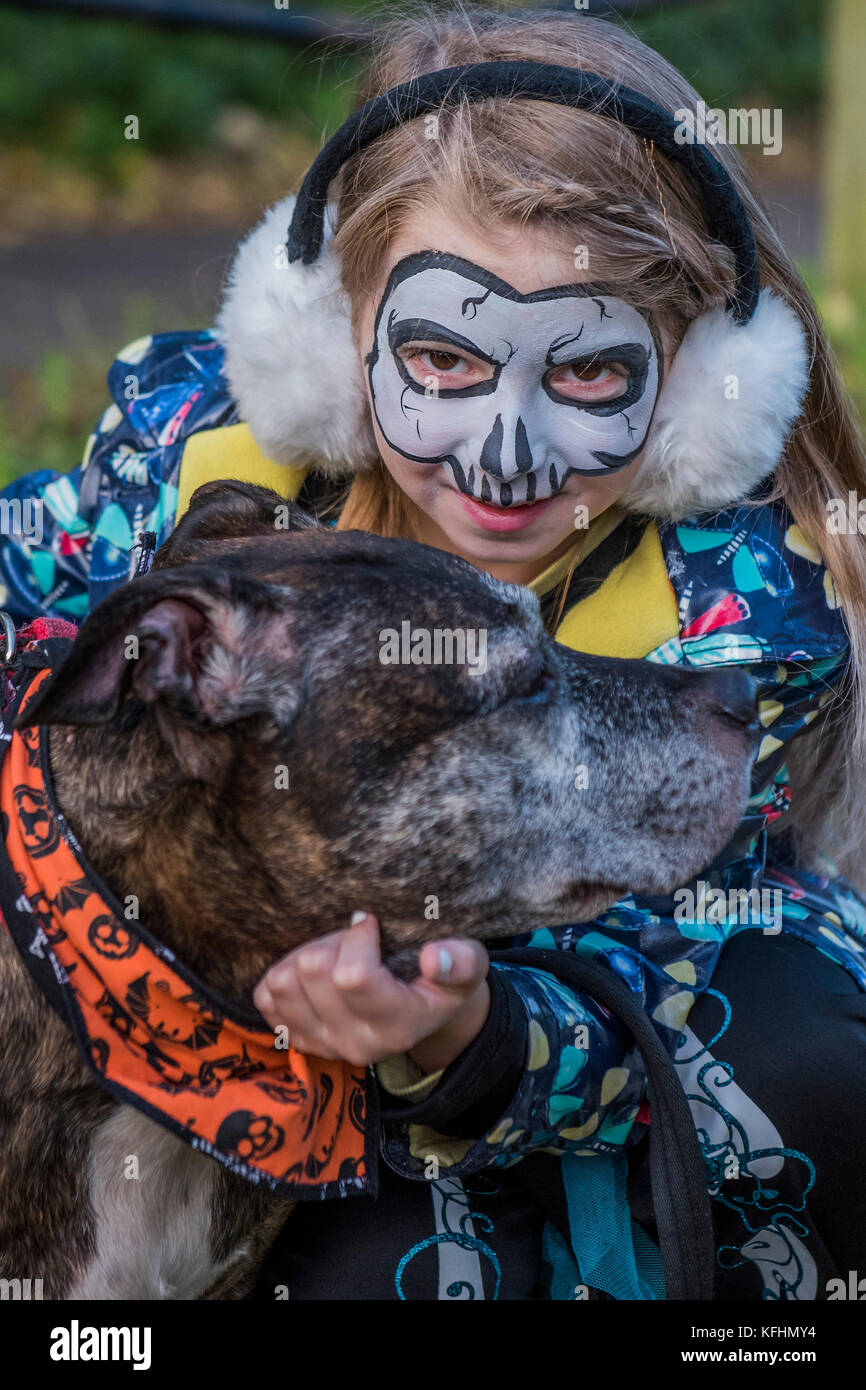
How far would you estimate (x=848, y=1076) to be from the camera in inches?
109

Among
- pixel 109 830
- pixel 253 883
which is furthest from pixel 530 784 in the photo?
pixel 109 830

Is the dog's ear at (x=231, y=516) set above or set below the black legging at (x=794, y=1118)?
above

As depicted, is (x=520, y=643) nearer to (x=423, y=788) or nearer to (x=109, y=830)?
(x=423, y=788)

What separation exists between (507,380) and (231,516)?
55 centimetres

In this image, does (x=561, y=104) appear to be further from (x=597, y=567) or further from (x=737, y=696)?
(x=737, y=696)

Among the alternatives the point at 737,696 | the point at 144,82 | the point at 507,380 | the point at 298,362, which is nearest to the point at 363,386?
the point at 298,362

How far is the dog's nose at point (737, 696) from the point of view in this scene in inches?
96.9

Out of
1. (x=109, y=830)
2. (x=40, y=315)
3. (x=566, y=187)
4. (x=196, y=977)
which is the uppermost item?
(x=40, y=315)

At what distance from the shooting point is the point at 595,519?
3.02 m

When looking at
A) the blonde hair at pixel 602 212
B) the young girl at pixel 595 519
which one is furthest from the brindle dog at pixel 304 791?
the blonde hair at pixel 602 212

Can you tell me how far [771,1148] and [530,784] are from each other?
0.94 meters

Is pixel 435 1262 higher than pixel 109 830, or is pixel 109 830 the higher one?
pixel 109 830

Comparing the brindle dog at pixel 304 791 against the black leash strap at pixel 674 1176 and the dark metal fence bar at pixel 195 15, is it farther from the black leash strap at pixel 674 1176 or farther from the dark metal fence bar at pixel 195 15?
the dark metal fence bar at pixel 195 15

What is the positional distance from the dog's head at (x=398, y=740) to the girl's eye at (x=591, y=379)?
1.63 ft
